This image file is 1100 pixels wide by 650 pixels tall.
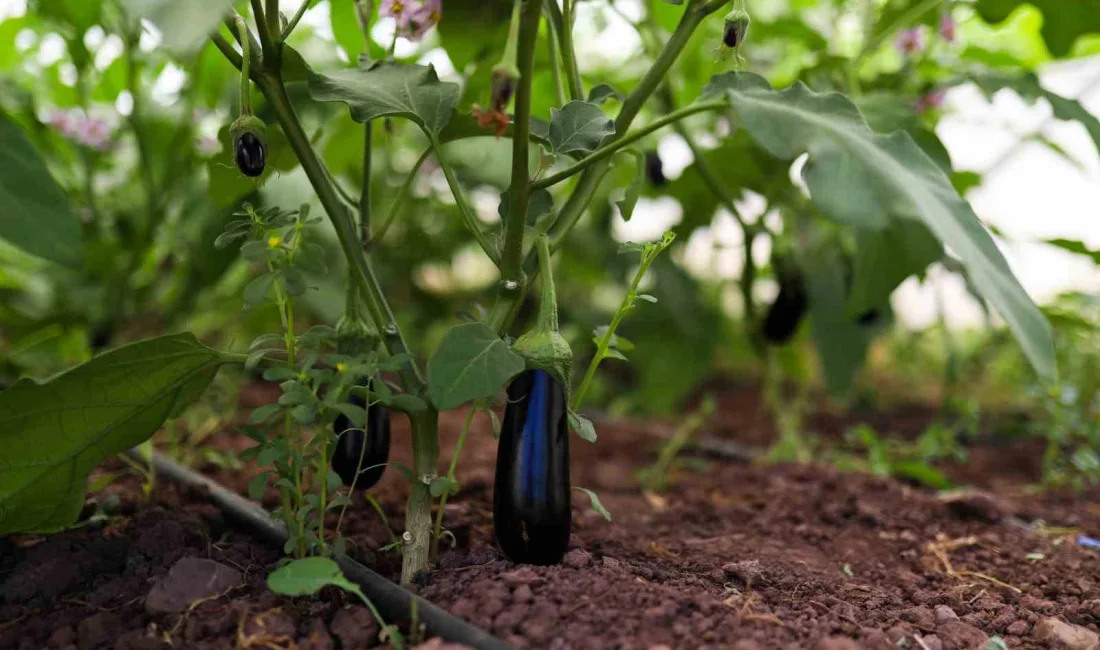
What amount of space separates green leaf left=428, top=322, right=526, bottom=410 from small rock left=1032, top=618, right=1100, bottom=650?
0.57 metres

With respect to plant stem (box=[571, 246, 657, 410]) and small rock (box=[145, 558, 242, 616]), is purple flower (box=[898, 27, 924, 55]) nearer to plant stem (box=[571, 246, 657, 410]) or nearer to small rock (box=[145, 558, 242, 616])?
plant stem (box=[571, 246, 657, 410])

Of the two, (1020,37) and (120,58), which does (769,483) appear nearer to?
(120,58)

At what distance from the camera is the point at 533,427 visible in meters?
0.86

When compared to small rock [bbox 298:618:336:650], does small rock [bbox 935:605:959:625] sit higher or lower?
lower

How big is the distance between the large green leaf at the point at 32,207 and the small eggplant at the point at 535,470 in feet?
1.34

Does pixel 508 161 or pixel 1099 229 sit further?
pixel 1099 229

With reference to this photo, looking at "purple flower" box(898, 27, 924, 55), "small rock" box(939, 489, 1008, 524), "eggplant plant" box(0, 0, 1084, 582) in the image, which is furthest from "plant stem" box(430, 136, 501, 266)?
"purple flower" box(898, 27, 924, 55)

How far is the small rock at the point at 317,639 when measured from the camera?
2.53 feet

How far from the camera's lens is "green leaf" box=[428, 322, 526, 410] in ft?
2.47

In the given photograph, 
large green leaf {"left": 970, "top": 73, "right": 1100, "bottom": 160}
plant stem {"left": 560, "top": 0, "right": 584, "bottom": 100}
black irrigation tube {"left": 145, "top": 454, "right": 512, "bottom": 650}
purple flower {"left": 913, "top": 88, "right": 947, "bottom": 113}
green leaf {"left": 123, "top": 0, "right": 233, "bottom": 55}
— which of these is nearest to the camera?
green leaf {"left": 123, "top": 0, "right": 233, "bottom": 55}

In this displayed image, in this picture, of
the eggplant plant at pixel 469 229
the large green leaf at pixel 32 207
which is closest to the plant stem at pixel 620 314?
the eggplant plant at pixel 469 229

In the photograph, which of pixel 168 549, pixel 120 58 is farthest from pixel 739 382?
pixel 168 549

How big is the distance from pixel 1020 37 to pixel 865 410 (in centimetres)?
120

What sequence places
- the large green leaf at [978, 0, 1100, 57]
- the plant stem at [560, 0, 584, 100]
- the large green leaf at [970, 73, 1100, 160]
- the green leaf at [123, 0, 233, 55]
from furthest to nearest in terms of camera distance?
the large green leaf at [978, 0, 1100, 57] < the large green leaf at [970, 73, 1100, 160] < the plant stem at [560, 0, 584, 100] < the green leaf at [123, 0, 233, 55]
